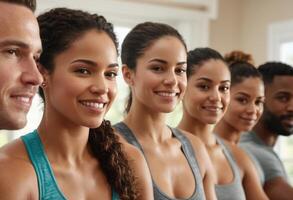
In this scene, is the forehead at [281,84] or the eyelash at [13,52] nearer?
the eyelash at [13,52]

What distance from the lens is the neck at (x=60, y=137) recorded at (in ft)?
4.15

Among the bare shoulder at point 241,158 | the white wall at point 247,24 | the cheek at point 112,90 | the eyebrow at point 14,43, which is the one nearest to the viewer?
the eyebrow at point 14,43

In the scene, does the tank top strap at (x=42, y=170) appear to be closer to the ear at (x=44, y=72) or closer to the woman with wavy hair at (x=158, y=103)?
the ear at (x=44, y=72)

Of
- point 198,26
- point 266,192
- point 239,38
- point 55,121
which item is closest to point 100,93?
point 55,121

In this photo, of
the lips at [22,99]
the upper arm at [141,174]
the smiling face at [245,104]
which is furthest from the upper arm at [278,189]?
the lips at [22,99]

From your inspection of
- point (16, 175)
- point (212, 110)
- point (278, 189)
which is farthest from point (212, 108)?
point (16, 175)

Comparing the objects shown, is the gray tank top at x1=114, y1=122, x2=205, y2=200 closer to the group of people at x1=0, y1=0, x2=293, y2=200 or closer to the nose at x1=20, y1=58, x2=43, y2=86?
the group of people at x1=0, y1=0, x2=293, y2=200

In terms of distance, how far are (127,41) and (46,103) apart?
48cm

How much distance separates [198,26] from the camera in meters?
3.38

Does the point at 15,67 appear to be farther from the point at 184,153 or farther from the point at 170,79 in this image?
the point at 184,153

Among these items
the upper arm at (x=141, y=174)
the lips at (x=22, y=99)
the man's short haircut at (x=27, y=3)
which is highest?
the man's short haircut at (x=27, y=3)

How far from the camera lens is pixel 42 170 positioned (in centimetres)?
120

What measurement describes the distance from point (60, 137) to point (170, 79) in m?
0.45

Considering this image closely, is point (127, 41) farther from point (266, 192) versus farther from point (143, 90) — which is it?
point (266, 192)
